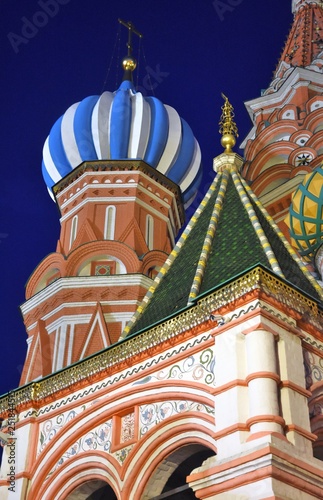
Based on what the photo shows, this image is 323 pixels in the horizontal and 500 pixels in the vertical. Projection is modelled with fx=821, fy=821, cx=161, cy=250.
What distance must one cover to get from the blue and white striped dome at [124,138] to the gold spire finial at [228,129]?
659cm

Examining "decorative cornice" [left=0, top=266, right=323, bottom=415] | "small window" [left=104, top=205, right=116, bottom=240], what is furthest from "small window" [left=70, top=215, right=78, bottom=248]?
"decorative cornice" [left=0, top=266, right=323, bottom=415]

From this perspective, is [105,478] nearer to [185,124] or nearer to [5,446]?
[5,446]

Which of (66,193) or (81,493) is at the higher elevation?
(66,193)

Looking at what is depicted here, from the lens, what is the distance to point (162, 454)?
7273mm

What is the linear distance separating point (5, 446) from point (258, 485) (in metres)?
3.56

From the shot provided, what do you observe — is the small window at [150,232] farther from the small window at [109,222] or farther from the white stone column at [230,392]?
the white stone column at [230,392]

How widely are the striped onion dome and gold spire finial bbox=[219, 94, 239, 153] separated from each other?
353 centimetres

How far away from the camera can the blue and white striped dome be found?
57.9 ft

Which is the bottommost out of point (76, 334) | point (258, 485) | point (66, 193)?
point (258, 485)

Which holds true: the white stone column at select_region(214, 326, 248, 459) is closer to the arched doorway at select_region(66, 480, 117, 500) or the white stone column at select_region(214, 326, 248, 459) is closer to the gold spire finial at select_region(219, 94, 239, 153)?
the arched doorway at select_region(66, 480, 117, 500)

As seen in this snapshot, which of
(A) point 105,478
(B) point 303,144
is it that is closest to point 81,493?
(A) point 105,478

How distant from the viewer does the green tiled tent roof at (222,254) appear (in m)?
8.34

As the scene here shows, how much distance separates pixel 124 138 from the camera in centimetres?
1756

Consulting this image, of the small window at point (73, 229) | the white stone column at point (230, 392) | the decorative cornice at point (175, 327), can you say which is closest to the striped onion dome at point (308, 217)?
the small window at point (73, 229)
